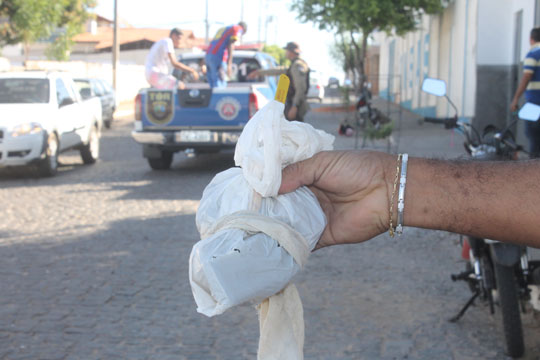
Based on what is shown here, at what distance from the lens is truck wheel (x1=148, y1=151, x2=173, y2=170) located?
1175cm

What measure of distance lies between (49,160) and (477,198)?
33.2ft

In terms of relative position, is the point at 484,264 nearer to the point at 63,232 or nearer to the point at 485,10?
the point at 63,232

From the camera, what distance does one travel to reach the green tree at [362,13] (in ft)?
68.1

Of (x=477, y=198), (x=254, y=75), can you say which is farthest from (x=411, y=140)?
(x=477, y=198)

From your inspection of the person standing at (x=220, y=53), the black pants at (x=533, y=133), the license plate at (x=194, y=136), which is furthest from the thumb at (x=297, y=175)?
the person standing at (x=220, y=53)

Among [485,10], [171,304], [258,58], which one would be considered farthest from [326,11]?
[171,304]

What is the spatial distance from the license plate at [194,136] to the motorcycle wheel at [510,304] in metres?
7.22

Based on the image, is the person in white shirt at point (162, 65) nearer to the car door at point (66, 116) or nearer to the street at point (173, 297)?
the car door at point (66, 116)

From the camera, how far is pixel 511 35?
14.7 meters

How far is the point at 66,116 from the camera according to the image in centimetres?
1210

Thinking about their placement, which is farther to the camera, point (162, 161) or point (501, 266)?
point (162, 161)

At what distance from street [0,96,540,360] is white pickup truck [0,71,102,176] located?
2299 millimetres

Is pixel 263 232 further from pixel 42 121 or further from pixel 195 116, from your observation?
pixel 42 121

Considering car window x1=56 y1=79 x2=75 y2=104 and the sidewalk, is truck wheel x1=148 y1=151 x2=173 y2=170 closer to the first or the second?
car window x1=56 y1=79 x2=75 y2=104
